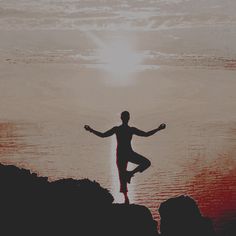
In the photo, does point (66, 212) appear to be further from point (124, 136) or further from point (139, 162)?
point (124, 136)

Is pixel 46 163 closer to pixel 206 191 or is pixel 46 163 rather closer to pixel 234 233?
pixel 206 191

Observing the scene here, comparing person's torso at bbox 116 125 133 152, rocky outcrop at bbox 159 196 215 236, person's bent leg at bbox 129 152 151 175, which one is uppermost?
person's torso at bbox 116 125 133 152

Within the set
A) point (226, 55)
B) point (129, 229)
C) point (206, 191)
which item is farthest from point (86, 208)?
point (226, 55)

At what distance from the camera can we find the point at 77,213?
14.5m

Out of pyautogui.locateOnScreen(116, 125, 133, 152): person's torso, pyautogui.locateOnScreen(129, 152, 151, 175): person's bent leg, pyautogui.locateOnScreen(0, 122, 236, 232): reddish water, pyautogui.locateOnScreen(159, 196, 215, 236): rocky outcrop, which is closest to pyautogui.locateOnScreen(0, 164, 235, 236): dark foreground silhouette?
pyautogui.locateOnScreen(159, 196, 215, 236): rocky outcrop

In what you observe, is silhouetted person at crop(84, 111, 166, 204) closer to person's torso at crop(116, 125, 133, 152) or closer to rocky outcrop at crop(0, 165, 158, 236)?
person's torso at crop(116, 125, 133, 152)

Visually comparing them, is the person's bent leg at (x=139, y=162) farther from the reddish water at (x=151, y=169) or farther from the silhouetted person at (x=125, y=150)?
the reddish water at (x=151, y=169)

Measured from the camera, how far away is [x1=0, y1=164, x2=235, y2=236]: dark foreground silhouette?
46.2ft

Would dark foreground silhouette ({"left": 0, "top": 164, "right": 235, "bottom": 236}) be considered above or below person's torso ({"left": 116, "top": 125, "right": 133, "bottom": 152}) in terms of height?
below

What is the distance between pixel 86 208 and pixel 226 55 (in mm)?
47088

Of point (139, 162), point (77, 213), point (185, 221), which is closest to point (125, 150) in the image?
point (139, 162)

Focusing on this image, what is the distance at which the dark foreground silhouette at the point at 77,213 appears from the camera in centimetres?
1408

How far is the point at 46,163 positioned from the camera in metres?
32.9

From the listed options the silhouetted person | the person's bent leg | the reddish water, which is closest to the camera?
the silhouetted person
